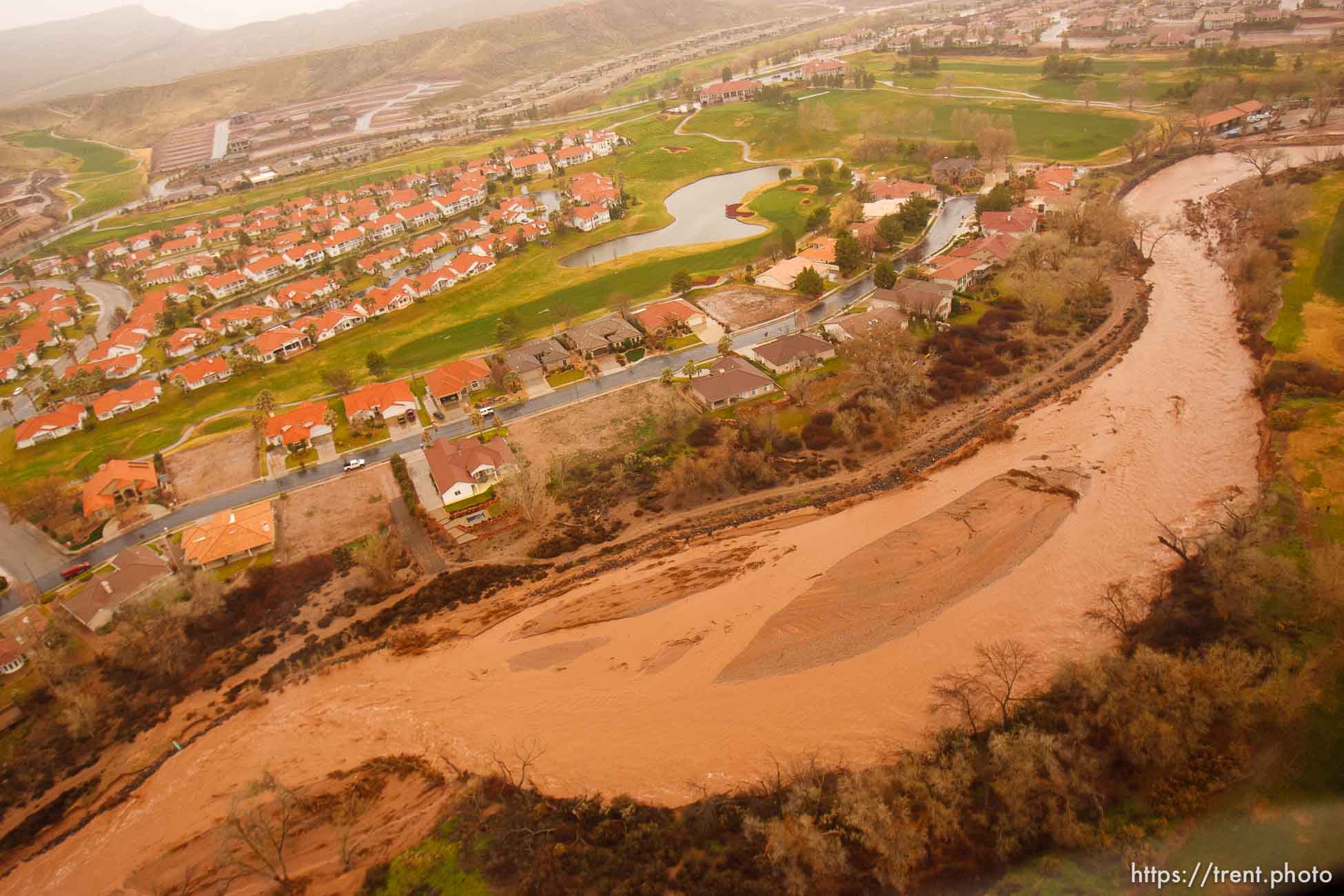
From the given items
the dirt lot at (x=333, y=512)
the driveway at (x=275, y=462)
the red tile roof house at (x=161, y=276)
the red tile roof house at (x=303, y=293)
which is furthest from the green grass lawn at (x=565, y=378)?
the red tile roof house at (x=161, y=276)

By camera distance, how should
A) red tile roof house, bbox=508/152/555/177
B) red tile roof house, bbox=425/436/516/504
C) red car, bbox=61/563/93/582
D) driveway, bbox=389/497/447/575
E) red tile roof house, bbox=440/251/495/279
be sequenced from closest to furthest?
driveway, bbox=389/497/447/575 → red car, bbox=61/563/93/582 → red tile roof house, bbox=425/436/516/504 → red tile roof house, bbox=440/251/495/279 → red tile roof house, bbox=508/152/555/177

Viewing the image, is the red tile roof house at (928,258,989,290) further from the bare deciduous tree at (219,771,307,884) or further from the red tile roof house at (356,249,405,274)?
the red tile roof house at (356,249,405,274)

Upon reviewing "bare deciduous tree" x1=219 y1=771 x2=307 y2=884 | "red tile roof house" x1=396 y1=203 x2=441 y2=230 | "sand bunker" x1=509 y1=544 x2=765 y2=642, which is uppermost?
"red tile roof house" x1=396 y1=203 x2=441 y2=230

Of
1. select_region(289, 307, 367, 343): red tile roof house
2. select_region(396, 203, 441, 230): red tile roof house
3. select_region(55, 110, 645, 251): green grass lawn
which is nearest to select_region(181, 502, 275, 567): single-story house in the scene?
select_region(289, 307, 367, 343): red tile roof house

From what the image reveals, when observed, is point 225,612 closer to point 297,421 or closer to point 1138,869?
point 297,421

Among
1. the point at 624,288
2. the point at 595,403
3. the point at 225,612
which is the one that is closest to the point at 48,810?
the point at 225,612

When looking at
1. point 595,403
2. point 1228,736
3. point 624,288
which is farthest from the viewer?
point 624,288

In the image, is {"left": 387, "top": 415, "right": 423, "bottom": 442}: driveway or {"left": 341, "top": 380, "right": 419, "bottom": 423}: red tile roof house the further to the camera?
{"left": 341, "top": 380, "right": 419, "bottom": 423}: red tile roof house
